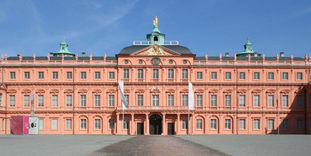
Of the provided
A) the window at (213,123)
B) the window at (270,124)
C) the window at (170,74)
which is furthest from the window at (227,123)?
the window at (170,74)

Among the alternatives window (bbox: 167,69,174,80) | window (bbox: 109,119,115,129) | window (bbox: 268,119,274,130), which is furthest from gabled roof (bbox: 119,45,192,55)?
window (bbox: 268,119,274,130)

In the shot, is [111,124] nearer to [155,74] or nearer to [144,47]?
[155,74]

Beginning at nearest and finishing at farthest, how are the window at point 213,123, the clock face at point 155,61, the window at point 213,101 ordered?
the clock face at point 155,61 → the window at point 213,123 → the window at point 213,101

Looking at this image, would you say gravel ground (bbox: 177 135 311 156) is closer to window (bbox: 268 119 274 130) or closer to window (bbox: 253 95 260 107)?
window (bbox: 268 119 274 130)

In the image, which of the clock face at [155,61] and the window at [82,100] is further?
the window at [82,100]

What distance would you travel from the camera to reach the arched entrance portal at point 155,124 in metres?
85.9

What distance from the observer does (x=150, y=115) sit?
85.4 m

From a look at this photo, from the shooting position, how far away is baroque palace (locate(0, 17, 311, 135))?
8600cm

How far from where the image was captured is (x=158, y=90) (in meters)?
86.1

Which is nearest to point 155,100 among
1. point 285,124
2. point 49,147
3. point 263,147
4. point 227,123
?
point 227,123

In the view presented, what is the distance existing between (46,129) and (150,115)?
17.4 metres

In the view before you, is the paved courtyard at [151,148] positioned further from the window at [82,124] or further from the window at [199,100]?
the window at [199,100]

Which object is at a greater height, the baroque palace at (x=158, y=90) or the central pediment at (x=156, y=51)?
the central pediment at (x=156, y=51)

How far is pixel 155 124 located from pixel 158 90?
5647 mm
